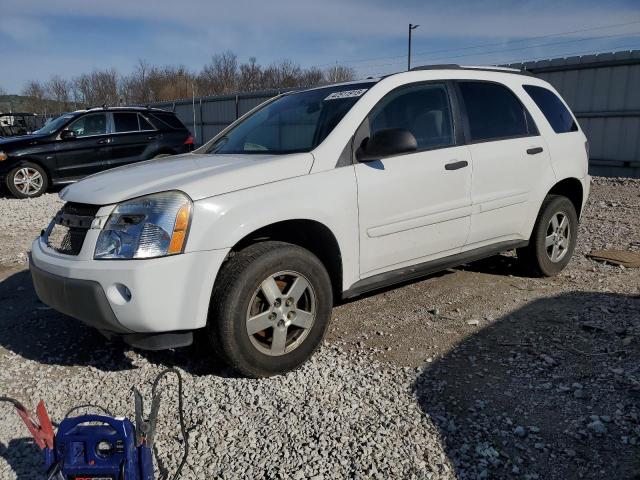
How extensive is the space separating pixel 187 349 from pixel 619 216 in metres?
6.75

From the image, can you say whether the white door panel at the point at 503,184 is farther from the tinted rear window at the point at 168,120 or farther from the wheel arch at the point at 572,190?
the tinted rear window at the point at 168,120

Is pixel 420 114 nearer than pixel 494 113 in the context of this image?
Yes

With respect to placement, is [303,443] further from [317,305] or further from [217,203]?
[217,203]

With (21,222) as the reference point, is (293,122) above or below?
above

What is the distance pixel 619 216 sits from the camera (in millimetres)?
7809

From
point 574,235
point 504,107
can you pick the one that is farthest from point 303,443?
point 574,235

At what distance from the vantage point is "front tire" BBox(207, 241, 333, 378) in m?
2.93

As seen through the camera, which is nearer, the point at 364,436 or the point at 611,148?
the point at 364,436

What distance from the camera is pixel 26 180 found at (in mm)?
10453

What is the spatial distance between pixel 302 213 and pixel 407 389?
116 cm

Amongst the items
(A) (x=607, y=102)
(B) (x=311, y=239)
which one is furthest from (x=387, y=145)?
(A) (x=607, y=102)

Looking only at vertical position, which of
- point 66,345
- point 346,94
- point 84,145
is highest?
point 346,94

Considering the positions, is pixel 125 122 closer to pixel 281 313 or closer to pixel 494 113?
pixel 494 113

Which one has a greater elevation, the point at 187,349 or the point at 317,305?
the point at 317,305
